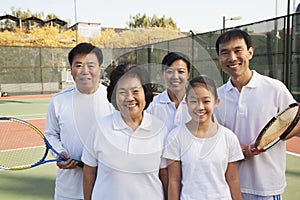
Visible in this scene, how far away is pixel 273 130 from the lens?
1.69m

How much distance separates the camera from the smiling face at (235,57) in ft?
5.36

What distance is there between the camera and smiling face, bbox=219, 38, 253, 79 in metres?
1.63

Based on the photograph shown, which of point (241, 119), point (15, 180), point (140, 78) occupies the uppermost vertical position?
point (140, 78)

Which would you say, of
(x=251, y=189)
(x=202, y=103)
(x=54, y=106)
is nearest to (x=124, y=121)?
(x=202, y=103)

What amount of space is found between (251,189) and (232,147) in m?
0.34

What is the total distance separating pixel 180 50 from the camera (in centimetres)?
410

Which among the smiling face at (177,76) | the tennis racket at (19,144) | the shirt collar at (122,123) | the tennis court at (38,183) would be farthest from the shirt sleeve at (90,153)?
the tennis racket at (19,144)

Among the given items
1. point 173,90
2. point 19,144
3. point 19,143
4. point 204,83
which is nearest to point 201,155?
point 204,83

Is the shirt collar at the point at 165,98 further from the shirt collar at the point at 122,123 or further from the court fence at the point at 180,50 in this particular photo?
the shirt collar at the point at 122,123

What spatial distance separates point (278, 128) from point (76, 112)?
108 cm

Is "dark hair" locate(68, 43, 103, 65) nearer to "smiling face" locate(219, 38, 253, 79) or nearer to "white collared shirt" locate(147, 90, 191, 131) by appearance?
"white collared shirt" locate(147, 90, 191, 131)

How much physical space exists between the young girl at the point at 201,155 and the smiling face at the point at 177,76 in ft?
0.69

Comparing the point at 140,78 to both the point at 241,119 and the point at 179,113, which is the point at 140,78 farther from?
the point at 241,119

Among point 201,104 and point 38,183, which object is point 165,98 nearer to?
point 201,104
